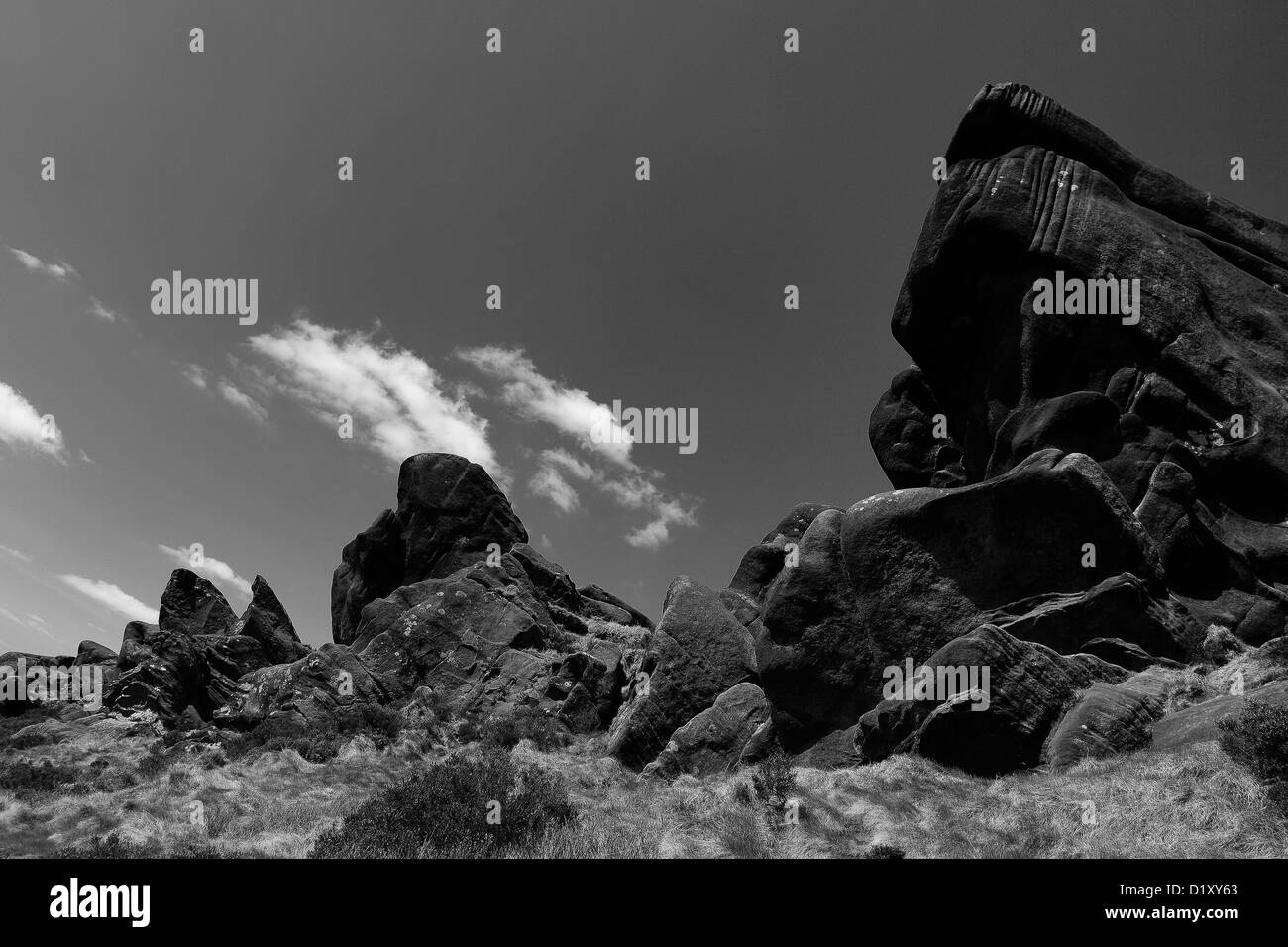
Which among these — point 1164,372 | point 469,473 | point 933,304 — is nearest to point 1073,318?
point 1164,372

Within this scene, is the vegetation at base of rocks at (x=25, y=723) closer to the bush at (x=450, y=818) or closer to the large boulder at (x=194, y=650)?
the large boulder at (x=194, y=650)

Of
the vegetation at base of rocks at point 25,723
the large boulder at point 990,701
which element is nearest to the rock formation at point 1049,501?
the large boulder at point 990,701

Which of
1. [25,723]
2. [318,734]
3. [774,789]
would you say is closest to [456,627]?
[318,734]

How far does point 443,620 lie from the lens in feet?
153

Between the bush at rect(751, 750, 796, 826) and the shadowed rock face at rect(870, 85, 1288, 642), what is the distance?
16120mm

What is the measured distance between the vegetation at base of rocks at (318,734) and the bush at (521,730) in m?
4.47

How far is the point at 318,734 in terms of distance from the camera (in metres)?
32.7

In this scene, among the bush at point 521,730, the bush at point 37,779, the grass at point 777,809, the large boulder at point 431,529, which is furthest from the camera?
the large boulder at point 431,529

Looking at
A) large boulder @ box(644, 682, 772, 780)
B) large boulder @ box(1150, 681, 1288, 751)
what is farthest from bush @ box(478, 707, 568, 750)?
large boulder @ box(1150, 681, 1288, 751)

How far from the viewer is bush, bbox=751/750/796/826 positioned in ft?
49.1

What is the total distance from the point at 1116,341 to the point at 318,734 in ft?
130

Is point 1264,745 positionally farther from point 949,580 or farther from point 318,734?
point 318,734

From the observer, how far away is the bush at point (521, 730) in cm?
3238
